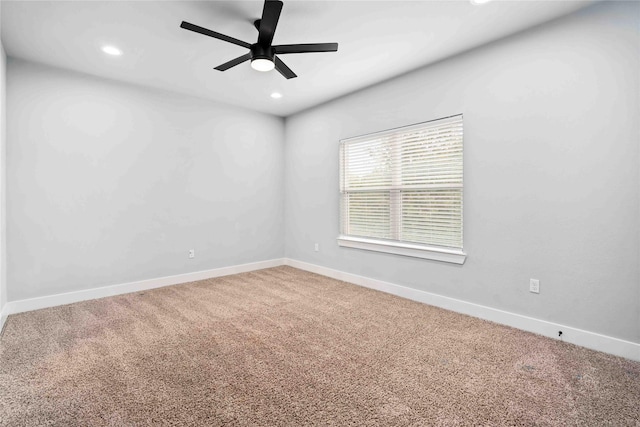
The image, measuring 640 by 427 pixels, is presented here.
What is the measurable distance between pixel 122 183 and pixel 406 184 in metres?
3.51

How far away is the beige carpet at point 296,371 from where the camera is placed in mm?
1667

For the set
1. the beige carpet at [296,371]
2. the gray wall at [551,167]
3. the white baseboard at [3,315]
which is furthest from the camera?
the white baseboard at [3,315]

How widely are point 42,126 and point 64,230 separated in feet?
3.74

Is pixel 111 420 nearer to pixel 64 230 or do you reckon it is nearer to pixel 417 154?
pixel 64 230

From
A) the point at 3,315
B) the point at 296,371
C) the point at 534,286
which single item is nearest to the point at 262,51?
the point at 296,371

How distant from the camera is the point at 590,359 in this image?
2258mm

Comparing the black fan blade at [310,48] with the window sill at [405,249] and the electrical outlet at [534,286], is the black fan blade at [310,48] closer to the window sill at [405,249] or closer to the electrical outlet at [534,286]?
the window sill at [405,249]

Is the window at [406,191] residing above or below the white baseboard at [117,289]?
above

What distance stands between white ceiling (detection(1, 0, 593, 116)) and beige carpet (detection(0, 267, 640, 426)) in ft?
8.61

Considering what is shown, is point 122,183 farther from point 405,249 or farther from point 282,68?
point 405,249

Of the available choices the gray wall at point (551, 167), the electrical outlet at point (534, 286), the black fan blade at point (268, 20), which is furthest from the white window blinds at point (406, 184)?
the black fan blade at point (268, 20)

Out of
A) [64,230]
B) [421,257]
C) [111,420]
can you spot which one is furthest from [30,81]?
[421,257]

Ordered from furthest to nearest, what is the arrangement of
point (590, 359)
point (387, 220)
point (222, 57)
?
point (387, 220) → point (222, 57) → point (590, 359)

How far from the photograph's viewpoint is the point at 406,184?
147 inches
